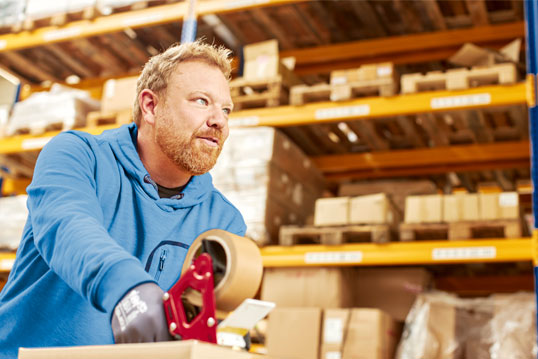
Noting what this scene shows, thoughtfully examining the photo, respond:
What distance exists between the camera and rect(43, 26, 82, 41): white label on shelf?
20.3 feet

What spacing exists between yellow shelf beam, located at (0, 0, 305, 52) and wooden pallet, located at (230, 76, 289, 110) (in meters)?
0.68

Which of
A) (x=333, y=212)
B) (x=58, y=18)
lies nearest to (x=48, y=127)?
(x=58, y=18)

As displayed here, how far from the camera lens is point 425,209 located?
14.8 feet

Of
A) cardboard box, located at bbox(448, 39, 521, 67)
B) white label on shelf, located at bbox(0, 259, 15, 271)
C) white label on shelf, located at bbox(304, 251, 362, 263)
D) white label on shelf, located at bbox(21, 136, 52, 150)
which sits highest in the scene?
cardboard box, located at bbox(448, 39, 521, 67)

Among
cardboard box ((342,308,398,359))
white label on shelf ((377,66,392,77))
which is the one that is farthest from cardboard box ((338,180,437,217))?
cardboard box ((342,308,398,359))

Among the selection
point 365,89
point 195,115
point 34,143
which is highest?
point 365,89

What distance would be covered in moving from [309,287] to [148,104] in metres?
3.07

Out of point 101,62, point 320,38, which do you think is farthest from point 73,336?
point 101,62

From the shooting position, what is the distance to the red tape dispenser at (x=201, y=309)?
1119 millimetres

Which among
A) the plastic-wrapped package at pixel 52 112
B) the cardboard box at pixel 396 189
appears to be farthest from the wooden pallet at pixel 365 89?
the plastic-wrapped package at pixel 52 112

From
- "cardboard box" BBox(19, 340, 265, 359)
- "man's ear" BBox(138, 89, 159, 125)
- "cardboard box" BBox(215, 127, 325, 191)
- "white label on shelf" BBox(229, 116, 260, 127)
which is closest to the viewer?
"cardboard box" BBox(19, 340, 265, 359)

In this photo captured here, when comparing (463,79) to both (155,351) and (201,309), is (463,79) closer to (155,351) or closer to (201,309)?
(201,309)

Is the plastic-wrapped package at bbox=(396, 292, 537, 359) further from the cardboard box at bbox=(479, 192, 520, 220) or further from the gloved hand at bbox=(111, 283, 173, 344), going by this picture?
the gloved hand at bbox=(111, 283, 173, 344)

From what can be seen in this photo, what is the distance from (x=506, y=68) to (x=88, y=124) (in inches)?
137
